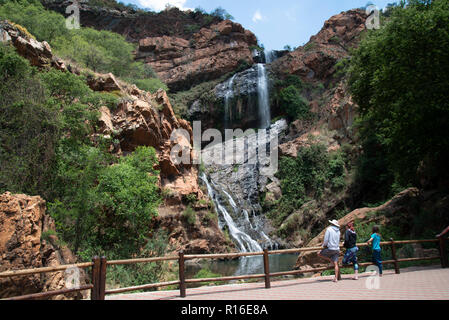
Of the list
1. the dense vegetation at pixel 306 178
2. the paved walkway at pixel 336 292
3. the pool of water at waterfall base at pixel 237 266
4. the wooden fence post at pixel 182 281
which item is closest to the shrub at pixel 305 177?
the dense vegetation at pixel 306 178

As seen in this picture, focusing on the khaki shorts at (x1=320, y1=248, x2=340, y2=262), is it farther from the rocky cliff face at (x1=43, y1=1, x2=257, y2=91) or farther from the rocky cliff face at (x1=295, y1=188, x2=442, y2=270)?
the rocky cliff face at (x1=43, y1=1, x2=257, y2=91)

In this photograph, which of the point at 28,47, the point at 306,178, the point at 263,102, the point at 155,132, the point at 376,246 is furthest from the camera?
the point at 263,102

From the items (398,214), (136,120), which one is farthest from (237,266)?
(136,120)

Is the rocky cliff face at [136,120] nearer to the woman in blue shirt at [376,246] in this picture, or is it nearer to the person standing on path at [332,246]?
the person standing on path at [332,246]

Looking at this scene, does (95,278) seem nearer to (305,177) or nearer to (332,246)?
(332,246)

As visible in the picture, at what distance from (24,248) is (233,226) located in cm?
1902

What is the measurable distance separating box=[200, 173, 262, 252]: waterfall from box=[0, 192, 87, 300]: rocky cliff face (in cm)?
1612

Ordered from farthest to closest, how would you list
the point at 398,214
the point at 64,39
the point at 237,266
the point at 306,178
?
the point at 306,178 < the point at 64,39 < the point at 237,266 < the point at 398,214

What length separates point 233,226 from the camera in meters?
25.0

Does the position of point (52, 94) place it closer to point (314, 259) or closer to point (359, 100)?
point (314, 259)

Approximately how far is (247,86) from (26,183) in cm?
3309

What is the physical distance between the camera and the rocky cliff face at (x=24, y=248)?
663 centimetres
